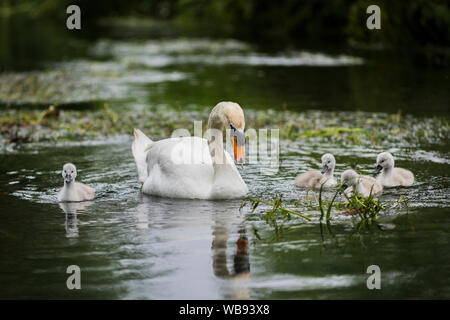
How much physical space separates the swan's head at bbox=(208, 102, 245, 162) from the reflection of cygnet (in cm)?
171

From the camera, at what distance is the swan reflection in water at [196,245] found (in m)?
6.23

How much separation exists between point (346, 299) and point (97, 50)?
2973 cm

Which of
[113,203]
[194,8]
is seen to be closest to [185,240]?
[113,203]

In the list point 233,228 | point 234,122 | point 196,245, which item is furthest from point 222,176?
point 196,245

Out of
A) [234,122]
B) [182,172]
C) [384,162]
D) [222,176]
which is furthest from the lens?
[384,162]

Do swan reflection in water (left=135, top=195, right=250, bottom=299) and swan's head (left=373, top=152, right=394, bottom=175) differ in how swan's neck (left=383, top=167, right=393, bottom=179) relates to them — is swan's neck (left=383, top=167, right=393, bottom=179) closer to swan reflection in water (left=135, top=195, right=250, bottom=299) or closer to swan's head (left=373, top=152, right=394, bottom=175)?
swan's head (left=373, top=152, right=394, bottom=175)

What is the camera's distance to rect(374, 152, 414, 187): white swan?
9664 millimetres

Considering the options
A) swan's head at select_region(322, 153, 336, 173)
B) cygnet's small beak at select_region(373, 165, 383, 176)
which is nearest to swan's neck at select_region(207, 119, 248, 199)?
swan's head at select_region(322, 153, 336, 173)

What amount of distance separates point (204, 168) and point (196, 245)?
6.59 feet

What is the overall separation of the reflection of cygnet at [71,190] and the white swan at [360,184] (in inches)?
117

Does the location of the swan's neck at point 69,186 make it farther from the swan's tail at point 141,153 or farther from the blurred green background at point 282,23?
the blurred green background at point 282,23

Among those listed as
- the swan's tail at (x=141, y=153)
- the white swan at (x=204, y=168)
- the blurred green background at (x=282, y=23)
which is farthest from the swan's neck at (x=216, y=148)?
the blurred green background at (x=282, y=23)

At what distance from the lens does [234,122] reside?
345 inches

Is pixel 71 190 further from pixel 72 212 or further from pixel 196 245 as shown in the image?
pixel 196 245
